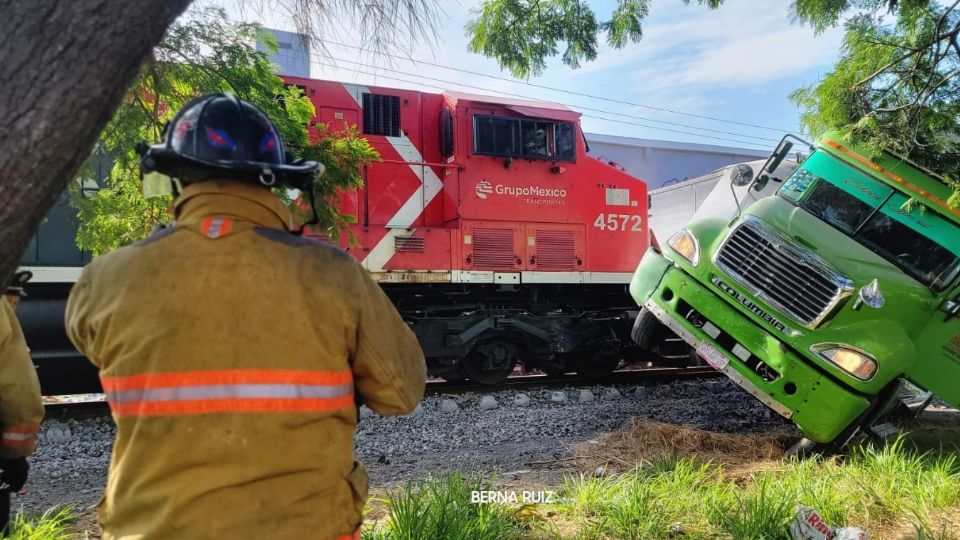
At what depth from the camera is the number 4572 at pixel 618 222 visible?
8.55 metres

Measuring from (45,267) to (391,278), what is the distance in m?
3.27

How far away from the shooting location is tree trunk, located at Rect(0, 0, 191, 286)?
4.95ft

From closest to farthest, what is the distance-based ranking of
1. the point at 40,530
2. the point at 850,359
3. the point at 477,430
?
the point at 40,530 < the point at 850,359 < the point at 477,430

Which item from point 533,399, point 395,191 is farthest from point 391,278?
point 533,399

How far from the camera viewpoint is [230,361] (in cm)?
148

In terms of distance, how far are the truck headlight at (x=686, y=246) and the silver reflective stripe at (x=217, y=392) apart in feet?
15.2

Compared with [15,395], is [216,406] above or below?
above

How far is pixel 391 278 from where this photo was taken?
7.39 meters

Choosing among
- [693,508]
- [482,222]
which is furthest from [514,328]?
[693,508]

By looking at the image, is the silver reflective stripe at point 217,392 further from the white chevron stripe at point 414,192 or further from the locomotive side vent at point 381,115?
the locomotive side vent at point 381,115

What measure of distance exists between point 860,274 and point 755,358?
101cm

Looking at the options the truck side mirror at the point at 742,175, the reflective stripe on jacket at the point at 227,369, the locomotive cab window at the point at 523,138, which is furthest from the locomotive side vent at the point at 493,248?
the reflective stripe on jacket at the point at 227,369

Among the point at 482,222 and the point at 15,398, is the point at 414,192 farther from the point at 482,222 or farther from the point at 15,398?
the point at 15,398

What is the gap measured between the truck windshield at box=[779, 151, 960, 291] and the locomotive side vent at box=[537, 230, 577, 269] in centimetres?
283
